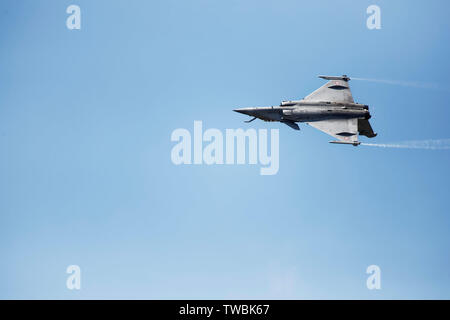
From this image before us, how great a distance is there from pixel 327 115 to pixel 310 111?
1.34 m

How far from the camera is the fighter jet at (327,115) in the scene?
50.4 m

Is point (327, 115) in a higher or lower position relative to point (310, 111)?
lower

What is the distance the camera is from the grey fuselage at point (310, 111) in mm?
→ 50625

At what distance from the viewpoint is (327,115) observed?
50812mm

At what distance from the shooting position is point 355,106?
50.9m

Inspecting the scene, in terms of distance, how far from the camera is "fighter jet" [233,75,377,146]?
165 ft

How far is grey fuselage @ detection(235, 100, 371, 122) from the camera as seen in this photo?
166 feet
